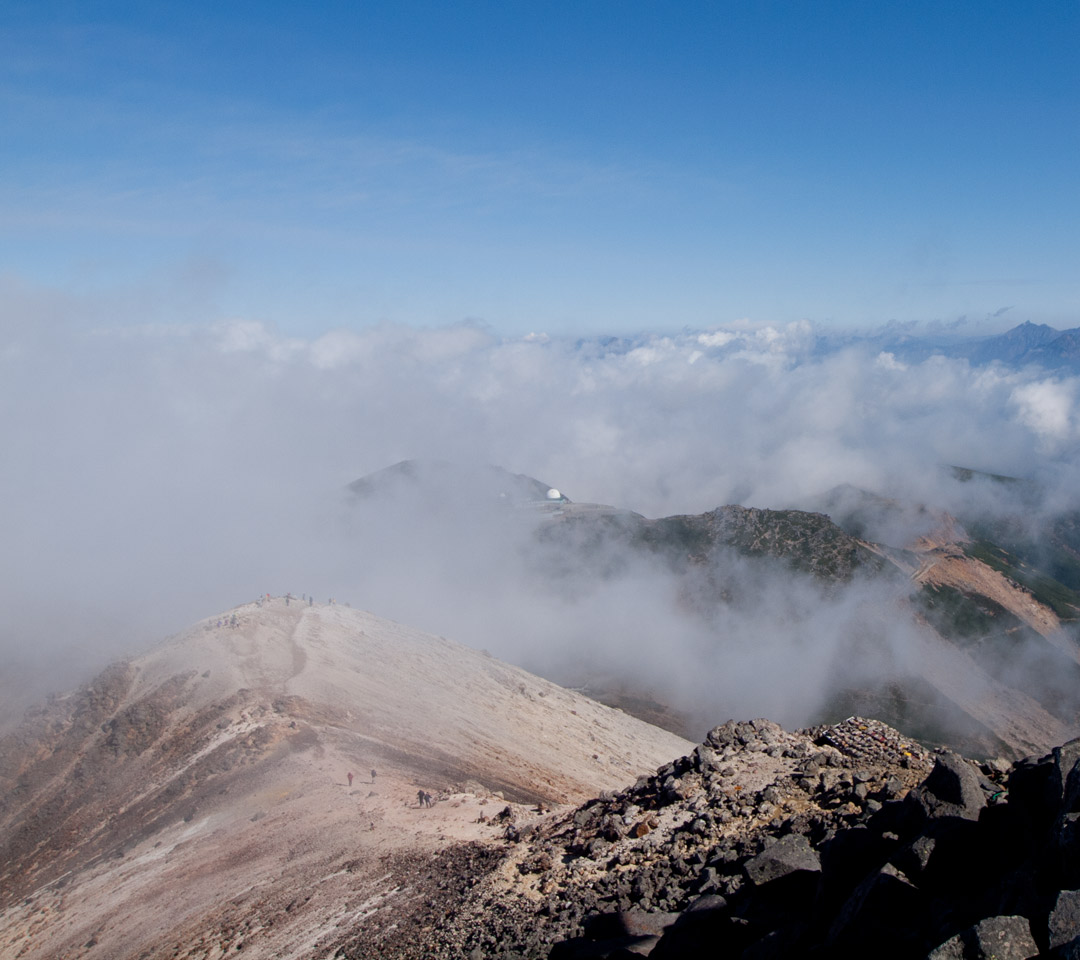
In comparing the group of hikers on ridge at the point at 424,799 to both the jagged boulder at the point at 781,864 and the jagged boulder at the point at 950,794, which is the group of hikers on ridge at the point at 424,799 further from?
the jagged boulder at the point at 950,794

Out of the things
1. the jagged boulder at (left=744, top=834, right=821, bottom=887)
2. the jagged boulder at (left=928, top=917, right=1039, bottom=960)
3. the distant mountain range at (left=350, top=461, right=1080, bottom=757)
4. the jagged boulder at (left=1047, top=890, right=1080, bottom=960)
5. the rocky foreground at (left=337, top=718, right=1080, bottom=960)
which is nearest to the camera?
the jagged boulder at (left=1047, top=890, right=1080, bottom=960)

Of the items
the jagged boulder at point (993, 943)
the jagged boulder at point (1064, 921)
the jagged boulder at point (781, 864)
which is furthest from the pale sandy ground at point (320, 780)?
the jagged boulder at point (1064, 921)

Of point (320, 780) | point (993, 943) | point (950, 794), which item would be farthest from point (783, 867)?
point (320, 780)

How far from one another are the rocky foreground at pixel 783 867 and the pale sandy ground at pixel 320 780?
4160mm

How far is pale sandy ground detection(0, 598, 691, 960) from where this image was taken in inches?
958

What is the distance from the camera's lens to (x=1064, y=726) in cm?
13675

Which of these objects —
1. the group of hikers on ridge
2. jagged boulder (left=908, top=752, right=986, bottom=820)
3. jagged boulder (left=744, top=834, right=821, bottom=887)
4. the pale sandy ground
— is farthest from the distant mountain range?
jagged boulder (left=908, top=752, right=986, bottom=820)

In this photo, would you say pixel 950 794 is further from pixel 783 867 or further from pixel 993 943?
pixel 993 943

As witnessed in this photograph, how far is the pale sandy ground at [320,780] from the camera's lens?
958 inches

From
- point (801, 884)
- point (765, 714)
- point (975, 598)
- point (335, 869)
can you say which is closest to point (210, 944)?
point (335, 869)

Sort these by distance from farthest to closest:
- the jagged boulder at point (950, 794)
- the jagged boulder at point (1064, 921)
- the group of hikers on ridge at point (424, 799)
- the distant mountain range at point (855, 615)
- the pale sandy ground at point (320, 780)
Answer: the distant mountain range at point (855, 615) < the group of hikers on ridge at point (424, 799) < the pale sandy ground at point (320, 780) < the jagged boulder at point (950, 794) < the jagged boulder at point (1064, 921)

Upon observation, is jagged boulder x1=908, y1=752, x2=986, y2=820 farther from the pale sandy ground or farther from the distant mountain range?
the distant mountain range

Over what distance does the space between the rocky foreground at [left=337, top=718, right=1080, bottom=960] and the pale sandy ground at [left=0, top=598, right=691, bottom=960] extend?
4160 mm

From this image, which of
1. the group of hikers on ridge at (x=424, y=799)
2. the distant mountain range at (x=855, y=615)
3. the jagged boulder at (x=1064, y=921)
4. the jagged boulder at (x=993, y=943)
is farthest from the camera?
the distant mountain range at (x=855, y=615)
